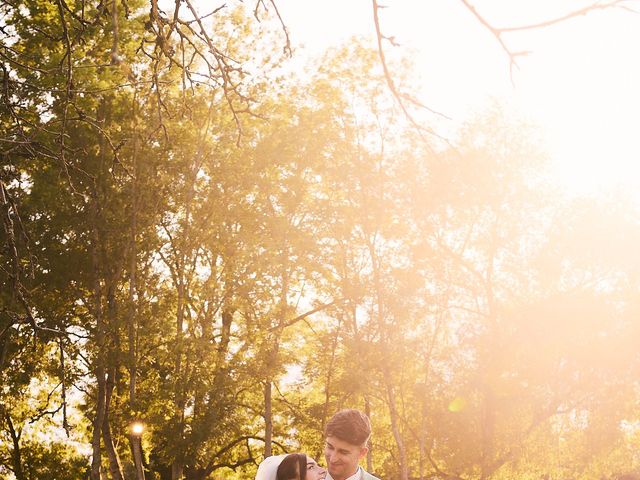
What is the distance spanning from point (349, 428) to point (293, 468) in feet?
1.21

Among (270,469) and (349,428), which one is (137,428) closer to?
(270,469)

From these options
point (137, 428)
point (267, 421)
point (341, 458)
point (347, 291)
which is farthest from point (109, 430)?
point (341, 458)

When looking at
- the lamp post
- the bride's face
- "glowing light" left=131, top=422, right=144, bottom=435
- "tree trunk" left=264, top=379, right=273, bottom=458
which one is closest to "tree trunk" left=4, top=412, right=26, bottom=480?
the lamp post

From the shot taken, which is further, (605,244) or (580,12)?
(605,244)

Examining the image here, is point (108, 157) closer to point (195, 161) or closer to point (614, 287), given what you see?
point (195, 161)

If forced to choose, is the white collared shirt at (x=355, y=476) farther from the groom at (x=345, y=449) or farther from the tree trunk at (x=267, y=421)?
the tree trunk at (x=267, y=421)

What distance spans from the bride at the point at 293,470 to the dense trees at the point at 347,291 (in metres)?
14.7

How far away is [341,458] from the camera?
3.10 m

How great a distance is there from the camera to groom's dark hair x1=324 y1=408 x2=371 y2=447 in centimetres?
311

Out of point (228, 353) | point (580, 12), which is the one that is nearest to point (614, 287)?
point (228, 353)

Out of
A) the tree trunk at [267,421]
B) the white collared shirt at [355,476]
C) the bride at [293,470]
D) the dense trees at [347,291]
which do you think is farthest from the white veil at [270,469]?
the tree trunk at [267,421]

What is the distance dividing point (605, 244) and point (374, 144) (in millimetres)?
7459

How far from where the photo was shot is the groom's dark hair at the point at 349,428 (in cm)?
311

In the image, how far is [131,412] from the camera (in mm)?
17766
